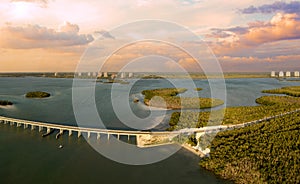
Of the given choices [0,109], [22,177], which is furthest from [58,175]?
[0,109]

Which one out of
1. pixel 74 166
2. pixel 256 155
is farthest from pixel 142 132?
pixel 256 155

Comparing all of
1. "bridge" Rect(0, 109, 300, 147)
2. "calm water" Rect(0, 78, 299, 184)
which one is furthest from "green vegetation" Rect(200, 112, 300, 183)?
"bridge" Rect(0, 109, 300, 147)

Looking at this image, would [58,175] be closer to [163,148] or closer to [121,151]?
[121,151]

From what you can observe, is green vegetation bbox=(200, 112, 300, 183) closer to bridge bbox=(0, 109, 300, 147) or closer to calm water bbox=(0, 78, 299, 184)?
calm water bbox=(0, 78, 299, 184)

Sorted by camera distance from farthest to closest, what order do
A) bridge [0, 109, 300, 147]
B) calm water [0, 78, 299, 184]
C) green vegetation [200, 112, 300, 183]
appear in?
bridge [0, 109, 300, 147], calm water [0, 78, 299, 184], green vegetation [200, 112, 300, 183]

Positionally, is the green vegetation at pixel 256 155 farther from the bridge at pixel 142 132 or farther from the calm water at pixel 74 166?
the bridge at pixel 142 132

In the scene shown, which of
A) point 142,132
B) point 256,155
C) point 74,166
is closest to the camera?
point 256,155

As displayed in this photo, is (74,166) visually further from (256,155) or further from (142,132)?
(256,155)

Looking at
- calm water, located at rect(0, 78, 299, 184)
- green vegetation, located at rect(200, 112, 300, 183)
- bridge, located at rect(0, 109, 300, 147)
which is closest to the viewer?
green vegetation, located at rect(200, 112, 300, 183)

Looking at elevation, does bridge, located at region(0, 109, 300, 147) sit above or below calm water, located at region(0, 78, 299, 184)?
above

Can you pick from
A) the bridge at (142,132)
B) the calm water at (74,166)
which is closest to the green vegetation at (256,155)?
the calm water at (74,166)
